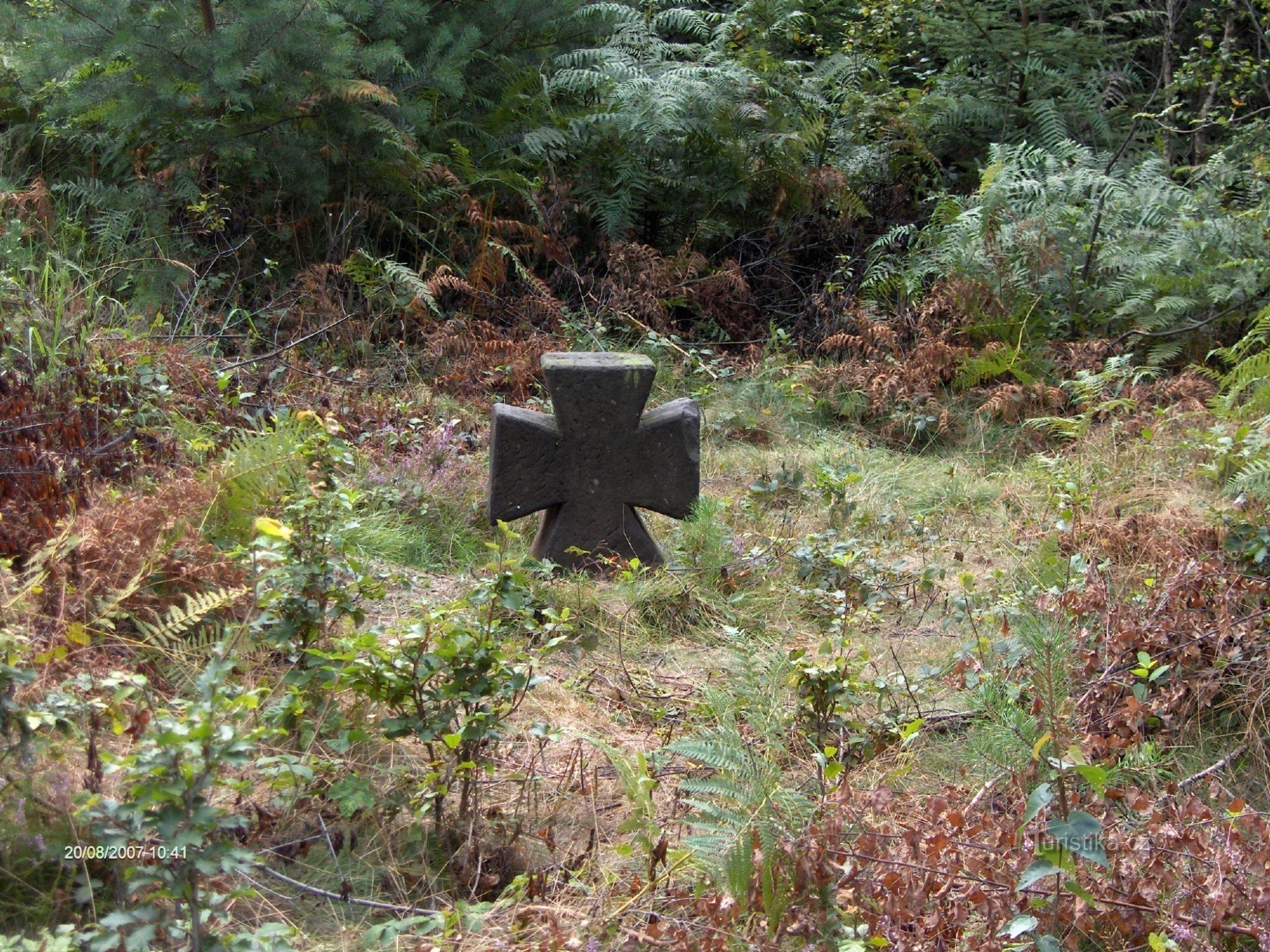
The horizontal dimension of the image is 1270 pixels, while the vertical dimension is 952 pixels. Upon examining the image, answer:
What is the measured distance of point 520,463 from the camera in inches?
173

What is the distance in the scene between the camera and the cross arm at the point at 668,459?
4.50 m

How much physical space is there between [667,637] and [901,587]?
92 cm

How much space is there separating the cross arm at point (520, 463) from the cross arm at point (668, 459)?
1.09ft

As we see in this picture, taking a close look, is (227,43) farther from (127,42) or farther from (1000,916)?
(1000,916)

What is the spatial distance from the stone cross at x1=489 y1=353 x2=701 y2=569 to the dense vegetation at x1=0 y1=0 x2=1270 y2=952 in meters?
0.21

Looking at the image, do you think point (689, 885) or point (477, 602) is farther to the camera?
point (477, 602)

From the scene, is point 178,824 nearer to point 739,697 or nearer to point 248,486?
point 739,697

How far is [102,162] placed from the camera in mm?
7039

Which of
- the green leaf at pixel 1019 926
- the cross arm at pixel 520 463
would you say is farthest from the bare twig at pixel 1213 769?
the cross arm at pixel 520 463

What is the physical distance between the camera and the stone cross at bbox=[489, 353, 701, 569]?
4387mm

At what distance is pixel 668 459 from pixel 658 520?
0.60 meters

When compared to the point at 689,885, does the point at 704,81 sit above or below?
above

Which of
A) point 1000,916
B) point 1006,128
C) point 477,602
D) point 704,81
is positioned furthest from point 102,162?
point 1000,916

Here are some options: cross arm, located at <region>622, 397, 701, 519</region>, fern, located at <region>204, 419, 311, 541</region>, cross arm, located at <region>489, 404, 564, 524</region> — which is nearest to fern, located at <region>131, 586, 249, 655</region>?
fern, located at <region>204, 419, 311, 541</region>
